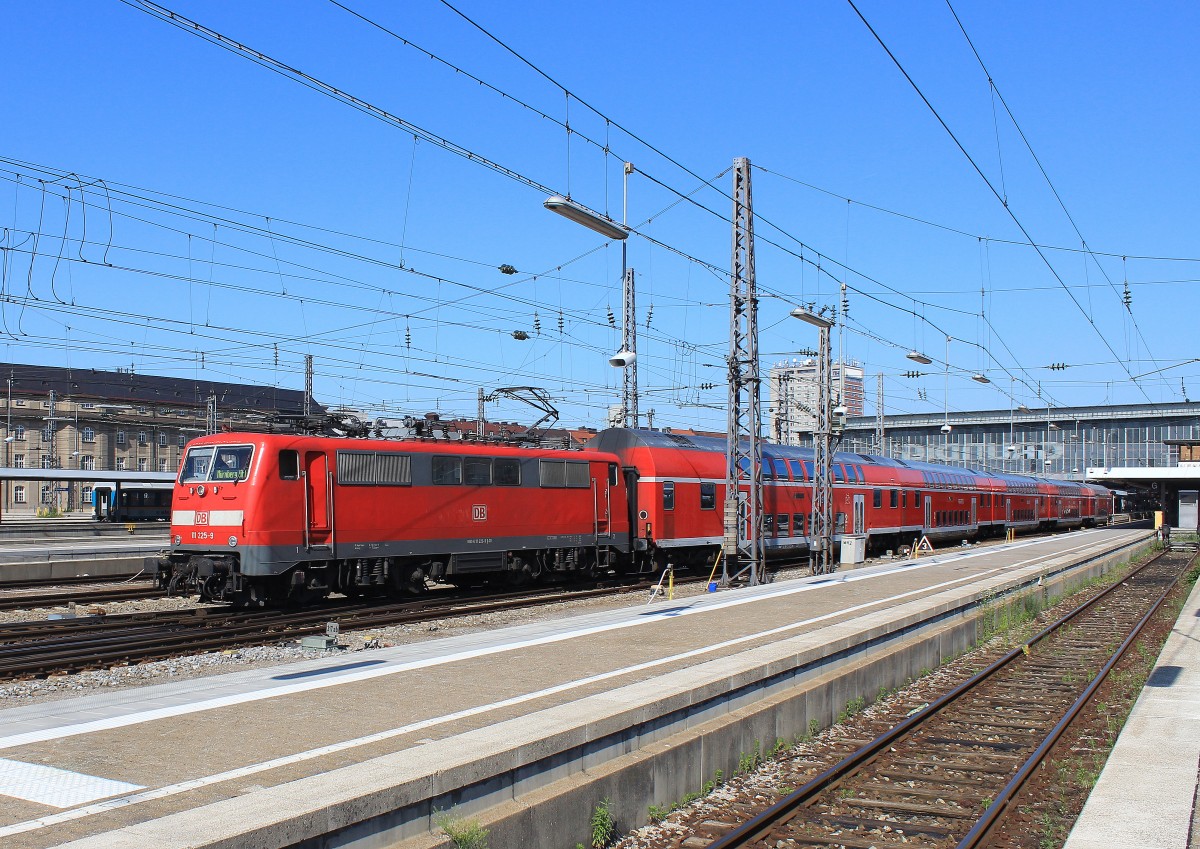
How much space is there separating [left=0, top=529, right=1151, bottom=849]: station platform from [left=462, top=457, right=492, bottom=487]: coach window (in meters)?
7.64

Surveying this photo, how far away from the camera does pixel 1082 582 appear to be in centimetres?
3028

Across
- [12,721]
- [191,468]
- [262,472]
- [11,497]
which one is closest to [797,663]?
[12,721]

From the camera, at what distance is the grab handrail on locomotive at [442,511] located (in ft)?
60.7

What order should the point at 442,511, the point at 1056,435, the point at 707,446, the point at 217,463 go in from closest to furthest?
→ the point at 217,463
the point at 442,511
the point at 707,446
the point at 1056,435

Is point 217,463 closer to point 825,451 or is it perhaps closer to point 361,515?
point 361,515

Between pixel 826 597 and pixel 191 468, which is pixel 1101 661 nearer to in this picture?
pixel 826 597

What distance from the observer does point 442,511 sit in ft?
70.5

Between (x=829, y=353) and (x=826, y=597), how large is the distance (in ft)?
34.8

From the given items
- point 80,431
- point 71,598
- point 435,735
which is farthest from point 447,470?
point 80,431

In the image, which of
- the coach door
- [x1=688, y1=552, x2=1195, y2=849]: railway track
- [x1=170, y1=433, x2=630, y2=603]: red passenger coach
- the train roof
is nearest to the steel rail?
[x1=688, y1=552, x2=1195, y2=849]: railway track

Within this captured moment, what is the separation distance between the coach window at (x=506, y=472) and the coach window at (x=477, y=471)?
16 cm

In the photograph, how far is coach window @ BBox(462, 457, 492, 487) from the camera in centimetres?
2208

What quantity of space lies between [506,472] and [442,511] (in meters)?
2.07

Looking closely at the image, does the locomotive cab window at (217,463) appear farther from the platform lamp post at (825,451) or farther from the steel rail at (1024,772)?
the platform lamp post at (825,451)
